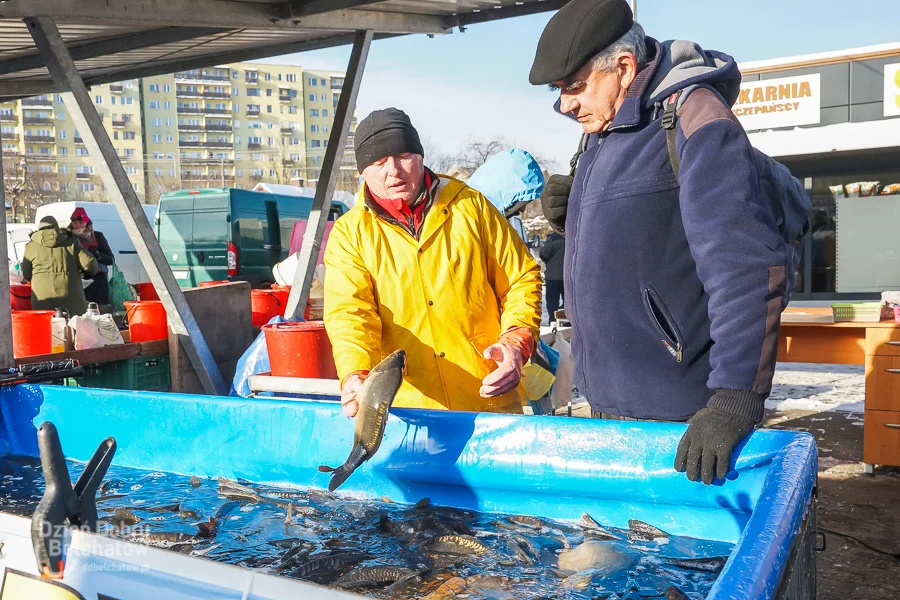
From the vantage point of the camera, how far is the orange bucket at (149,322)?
5773 millimetres

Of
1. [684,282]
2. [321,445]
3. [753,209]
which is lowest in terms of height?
[321,445]

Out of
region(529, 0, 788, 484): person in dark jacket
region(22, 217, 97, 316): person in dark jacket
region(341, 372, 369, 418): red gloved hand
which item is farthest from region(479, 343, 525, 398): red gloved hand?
region(22, 217, 97, 316): person in dark jacket

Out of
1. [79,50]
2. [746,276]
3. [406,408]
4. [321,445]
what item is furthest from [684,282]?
[79,50]

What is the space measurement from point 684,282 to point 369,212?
1.34 meters

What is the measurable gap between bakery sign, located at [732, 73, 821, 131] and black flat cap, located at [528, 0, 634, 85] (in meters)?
9.69

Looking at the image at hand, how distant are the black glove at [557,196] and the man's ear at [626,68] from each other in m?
0.54

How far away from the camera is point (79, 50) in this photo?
6719mm


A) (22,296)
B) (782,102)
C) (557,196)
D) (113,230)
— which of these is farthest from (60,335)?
(782,102)

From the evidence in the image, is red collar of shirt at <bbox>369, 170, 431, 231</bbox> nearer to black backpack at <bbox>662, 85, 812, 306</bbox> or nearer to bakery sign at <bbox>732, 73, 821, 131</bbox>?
black backpack at <bbox>662, 85, 812, 306</bbox>

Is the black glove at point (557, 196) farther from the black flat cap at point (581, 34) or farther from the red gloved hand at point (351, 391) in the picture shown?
the red gloved hand at point (351, 391)

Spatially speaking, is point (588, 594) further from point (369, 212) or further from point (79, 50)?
point (79, 50)

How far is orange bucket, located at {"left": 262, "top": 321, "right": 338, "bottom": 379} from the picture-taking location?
181 inches

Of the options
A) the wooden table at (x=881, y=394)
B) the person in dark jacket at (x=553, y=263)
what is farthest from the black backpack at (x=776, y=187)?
the person in dark jacket at (x=553, y=263)

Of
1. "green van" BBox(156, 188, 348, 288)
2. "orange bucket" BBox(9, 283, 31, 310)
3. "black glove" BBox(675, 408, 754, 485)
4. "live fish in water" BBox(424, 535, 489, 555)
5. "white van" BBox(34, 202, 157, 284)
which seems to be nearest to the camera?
"black glove" BBox(675, 408, 754, 485)
